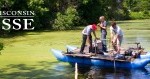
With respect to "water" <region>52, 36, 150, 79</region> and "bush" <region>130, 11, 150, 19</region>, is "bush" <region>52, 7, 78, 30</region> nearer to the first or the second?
"water" <region>52, 36, 150, 79</region>

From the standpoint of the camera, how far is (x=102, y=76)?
12781 mm

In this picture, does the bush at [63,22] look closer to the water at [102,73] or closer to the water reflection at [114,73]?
the water at [102,73]

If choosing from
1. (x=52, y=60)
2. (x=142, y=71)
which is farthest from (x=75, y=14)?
(x=142, y=71)

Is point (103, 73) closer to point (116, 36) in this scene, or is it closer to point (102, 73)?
point (102, 73)

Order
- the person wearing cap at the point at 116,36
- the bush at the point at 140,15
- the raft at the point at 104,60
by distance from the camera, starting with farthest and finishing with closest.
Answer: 1. the bush at the point at 140,15
2. the person wearing cap at the point at 116,36
3. the raft at the point at 104,60

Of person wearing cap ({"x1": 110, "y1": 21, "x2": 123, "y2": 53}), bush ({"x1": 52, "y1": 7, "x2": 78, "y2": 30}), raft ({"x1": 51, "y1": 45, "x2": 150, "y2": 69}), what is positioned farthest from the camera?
bush ({"x1": 52, "y1": 7, "x2": 78, "y2": 30})

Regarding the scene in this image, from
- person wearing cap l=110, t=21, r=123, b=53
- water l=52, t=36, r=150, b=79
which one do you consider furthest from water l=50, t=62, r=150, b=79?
person wearing cap l=110, t=21, r=123, b=53

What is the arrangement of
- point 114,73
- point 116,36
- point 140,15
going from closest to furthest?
point 114,73 < point 116,36 < point 140,15

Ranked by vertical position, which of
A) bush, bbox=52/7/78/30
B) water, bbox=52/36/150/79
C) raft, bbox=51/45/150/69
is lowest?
water, bbox=52/36/150/79

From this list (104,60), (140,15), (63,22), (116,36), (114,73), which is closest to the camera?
(114,73)

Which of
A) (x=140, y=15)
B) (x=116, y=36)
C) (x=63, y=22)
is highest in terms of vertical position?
(x=116, y=36)

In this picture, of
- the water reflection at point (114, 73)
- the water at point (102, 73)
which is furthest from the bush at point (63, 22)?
the water reflection at point (114, 73)

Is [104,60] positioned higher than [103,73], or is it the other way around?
[104,60]

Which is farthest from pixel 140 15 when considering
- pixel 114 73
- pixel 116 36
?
Answer: pixel 114 73
